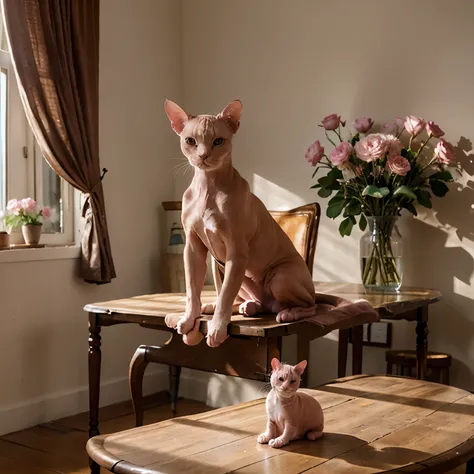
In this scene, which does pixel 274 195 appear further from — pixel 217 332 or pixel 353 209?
pixel 217 332

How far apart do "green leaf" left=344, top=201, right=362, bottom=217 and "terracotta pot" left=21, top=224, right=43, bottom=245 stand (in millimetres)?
1387

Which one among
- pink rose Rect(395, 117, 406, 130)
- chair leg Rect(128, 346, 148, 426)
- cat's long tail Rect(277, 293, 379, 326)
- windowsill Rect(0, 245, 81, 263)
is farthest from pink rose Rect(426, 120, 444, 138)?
windowsill Rect(0, 245, 81, 263)

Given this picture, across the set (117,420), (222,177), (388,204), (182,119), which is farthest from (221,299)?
(117,420)

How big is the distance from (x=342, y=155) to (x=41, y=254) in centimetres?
142

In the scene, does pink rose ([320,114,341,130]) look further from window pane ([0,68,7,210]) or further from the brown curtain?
window pane ([0,68,7,210])

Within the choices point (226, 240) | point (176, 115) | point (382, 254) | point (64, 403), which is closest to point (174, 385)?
point (64, 403)

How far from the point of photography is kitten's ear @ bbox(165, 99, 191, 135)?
1.92m

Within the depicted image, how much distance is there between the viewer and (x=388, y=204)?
2.92 metres

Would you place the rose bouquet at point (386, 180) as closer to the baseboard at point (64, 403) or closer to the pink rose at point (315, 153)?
the pink rose at point (315, 153)

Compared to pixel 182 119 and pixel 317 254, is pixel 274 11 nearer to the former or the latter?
pixel 317 254

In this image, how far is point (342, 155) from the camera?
Result: 293cm

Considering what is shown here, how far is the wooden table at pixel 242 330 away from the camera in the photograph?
192cm

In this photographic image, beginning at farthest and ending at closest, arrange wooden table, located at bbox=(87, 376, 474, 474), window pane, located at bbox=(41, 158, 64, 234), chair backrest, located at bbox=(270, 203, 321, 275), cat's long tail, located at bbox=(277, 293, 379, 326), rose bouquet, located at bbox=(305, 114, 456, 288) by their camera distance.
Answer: window pane, located at bbox=(41, 158, 64, 234)
chair backrest, located at bbox=(270, 203, 321, 275)
rose bouquet, located at bbox=(305, 114, 456, 288)
cat's long tail, located at bbox=(277, 293, 379, 326)
wooden table, located at bbox=(87, 376, 474, 474)

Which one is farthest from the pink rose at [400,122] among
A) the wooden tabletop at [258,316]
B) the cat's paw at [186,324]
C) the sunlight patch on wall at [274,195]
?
the cat's paw at [186,324]
